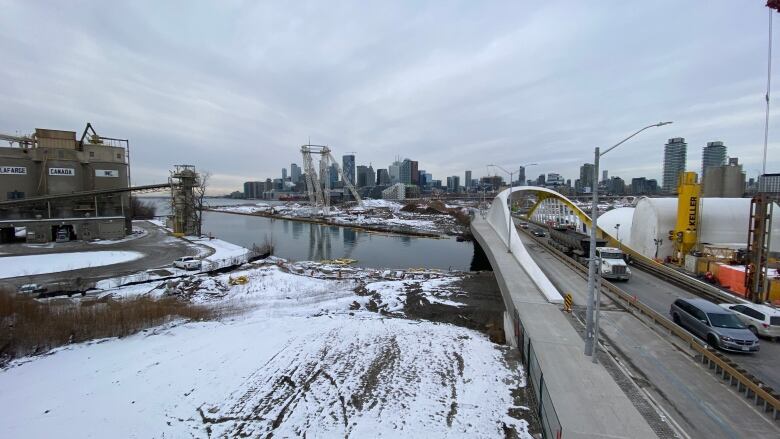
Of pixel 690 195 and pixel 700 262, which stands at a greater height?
pixel 690 195

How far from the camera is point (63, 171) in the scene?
156ft

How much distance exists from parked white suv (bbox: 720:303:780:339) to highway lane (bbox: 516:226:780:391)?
1.34 feet

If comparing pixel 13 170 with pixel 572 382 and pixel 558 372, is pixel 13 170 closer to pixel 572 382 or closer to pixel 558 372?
pixel 558 372

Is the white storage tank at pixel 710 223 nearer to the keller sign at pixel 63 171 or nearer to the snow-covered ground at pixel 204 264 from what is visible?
the snow-covered ground at pixel 204 264

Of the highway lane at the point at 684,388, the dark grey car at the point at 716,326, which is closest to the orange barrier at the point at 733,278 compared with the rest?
the dark grey car at the point at 716,326

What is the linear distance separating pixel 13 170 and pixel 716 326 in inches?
2704

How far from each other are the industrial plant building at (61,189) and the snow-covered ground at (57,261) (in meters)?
11.7

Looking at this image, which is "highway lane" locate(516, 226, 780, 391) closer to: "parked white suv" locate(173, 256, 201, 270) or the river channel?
the river channel

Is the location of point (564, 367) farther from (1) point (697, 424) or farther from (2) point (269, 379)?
(2) point (269, 379)

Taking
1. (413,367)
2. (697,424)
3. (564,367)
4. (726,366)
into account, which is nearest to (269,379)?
(413,367)

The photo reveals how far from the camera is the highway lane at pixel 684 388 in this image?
921 cm

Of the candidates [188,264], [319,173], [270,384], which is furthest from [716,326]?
[319,173]

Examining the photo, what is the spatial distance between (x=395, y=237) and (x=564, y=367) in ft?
201

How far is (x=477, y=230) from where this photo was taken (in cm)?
4531
